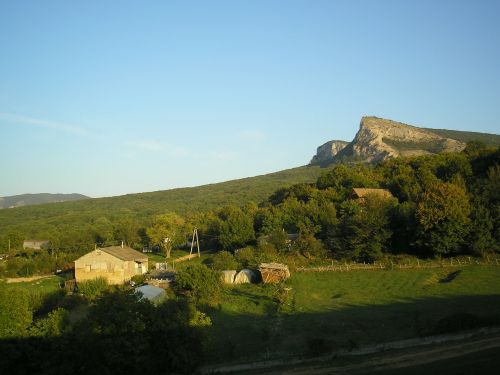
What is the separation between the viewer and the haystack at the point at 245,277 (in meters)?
41.5

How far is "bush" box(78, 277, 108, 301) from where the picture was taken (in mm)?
38838

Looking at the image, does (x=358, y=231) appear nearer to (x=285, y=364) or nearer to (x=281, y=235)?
(x=281, y=235)

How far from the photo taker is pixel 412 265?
40.2 meters

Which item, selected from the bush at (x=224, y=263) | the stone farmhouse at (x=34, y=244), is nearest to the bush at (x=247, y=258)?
the bush at (x=224, y=263)

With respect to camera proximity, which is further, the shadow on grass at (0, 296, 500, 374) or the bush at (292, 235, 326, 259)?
the bush at (292, 235, 326, 259)

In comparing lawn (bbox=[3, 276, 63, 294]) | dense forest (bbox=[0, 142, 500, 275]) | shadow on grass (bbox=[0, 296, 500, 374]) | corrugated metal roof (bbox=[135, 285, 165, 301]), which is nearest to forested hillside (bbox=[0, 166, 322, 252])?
dense forest (bbox=[0, 142, 500, 275])

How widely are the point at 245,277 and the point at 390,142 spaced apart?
12116cm

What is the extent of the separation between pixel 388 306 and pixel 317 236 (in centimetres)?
2968

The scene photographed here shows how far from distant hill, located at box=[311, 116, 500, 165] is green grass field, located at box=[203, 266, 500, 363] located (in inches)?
4024

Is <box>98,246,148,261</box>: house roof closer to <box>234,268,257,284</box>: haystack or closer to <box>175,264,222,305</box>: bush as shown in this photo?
<box>234,268,257,284</box>: haystack

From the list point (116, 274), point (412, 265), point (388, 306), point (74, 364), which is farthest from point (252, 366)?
point (116, 274)

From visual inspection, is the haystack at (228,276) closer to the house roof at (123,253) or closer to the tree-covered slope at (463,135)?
the house roof at (123,253)

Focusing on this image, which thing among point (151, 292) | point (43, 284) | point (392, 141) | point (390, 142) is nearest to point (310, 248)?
point (151, 292)

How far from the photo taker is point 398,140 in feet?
498
